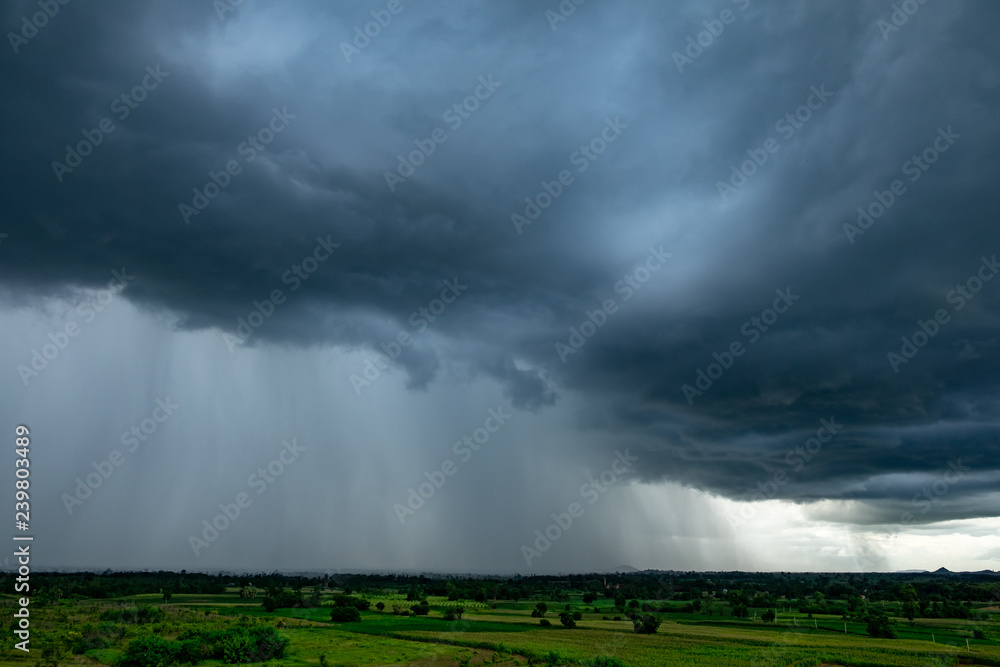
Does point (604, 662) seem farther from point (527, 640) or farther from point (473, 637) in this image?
point (473, 637)

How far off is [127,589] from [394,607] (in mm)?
95960

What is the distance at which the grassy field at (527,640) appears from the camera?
77.9 meters

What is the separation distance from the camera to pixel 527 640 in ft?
322

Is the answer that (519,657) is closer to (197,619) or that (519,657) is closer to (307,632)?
(307,632)

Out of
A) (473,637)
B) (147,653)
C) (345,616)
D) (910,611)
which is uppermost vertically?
(147,653)

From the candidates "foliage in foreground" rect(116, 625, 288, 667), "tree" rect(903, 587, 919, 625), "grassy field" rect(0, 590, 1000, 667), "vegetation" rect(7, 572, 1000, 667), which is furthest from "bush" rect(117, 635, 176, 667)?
"tree" rect(903, 587, 919, 625)

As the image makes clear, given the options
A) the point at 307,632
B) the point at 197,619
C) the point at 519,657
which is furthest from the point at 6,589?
the point at 519,657

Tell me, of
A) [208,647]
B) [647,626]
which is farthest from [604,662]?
[208,647]

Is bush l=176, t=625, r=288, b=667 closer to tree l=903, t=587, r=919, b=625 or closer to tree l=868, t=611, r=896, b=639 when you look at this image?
tree l=868, t=611, r=896, b=639

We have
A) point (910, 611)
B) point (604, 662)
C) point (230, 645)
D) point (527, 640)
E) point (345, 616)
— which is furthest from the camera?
point (910, 611)

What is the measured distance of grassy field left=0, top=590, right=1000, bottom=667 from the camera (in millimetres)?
77875

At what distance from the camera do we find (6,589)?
16338 centimetres

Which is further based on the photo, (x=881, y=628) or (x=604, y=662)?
(x=881, y=628)

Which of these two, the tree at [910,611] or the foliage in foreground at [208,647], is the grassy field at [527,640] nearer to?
the foliage in foreground at [208,647]
